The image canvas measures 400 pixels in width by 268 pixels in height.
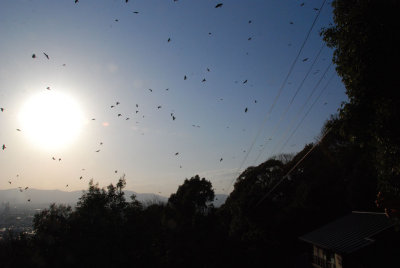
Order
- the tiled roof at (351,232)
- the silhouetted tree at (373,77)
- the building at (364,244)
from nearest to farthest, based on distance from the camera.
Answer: the silhouetted tree at (373,77), the building at (364,244), the tiled roof at (351,232)

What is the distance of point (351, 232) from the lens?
56.4ft

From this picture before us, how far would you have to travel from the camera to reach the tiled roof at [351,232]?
606 inches

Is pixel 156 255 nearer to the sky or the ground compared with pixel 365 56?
nearer to the ground

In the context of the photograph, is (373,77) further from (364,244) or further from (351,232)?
(351,232)

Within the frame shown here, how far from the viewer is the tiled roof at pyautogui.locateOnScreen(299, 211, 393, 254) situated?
1540 centimetres

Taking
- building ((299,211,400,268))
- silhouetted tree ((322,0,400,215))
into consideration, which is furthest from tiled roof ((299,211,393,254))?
silhouetted tree ((322,0,400,215))

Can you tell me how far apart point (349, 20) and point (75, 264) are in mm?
30206

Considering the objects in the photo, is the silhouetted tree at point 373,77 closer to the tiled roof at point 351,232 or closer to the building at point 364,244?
the building at point 364,244

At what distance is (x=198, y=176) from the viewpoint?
157 ft

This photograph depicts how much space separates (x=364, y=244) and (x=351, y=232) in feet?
7.62

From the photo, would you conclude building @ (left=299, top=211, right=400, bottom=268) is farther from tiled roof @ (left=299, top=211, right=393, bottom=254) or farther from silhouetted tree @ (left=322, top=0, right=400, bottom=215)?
silhouetted tree @ (left=322, top=0, right=400, bottom=215)

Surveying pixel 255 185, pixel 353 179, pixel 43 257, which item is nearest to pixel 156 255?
pixel 43 257

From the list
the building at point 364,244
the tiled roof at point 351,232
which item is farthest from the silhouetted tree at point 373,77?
the tiled roof at point 351,232

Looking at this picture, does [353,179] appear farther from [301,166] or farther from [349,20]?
[349,20]
